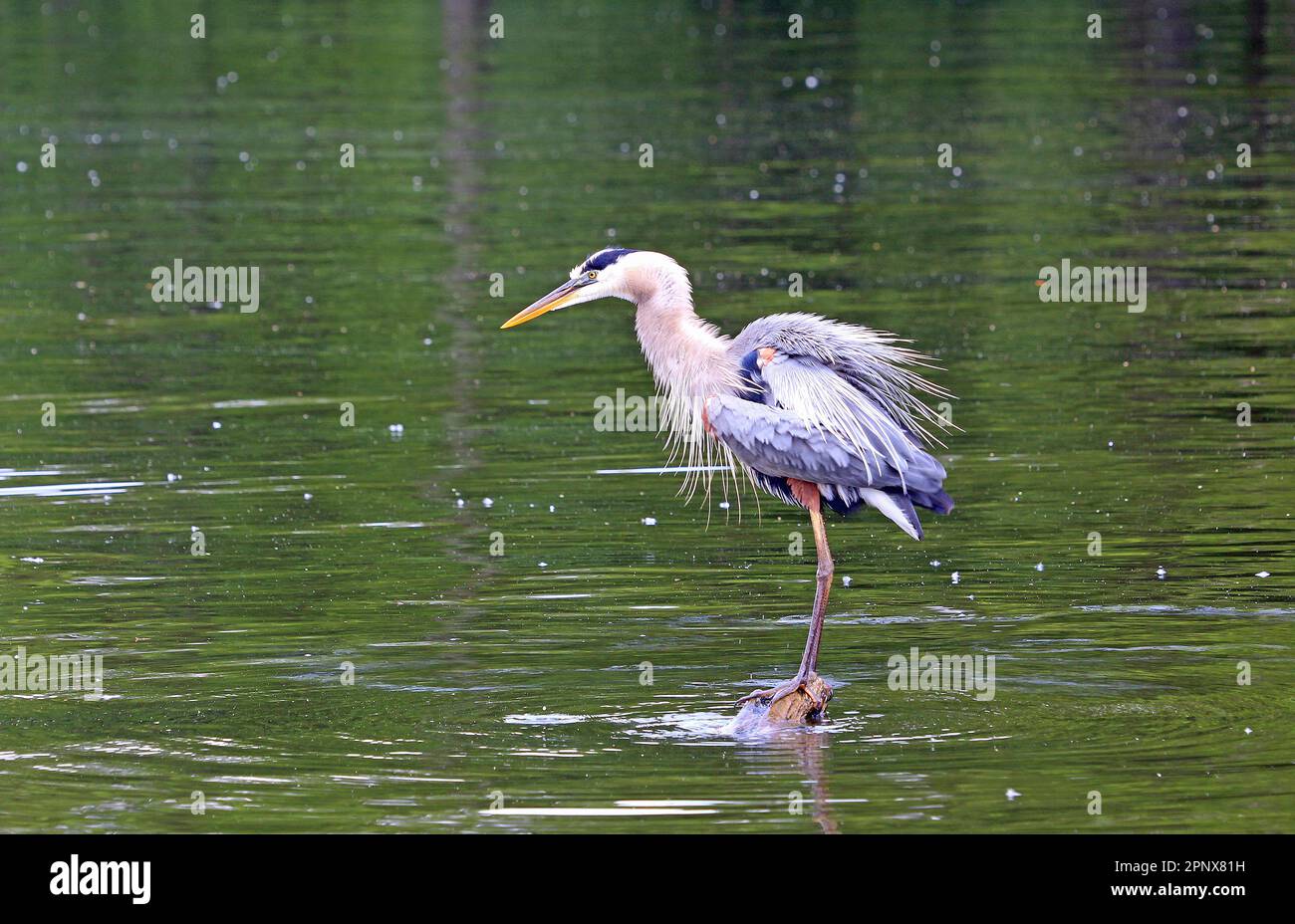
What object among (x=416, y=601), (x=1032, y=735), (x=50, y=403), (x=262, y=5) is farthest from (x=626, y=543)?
(x=262, y=5)

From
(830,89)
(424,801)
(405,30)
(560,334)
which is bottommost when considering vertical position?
(424,801)

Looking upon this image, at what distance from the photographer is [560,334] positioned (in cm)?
2006

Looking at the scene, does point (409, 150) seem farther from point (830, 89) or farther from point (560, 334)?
point (560, 334)

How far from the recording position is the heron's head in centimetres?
1044

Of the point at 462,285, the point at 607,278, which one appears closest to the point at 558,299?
the point at 607,278

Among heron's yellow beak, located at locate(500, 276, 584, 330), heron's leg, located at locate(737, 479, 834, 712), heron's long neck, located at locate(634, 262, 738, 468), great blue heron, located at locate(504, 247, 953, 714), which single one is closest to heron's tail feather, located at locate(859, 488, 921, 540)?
great blue heron, located at locate(504, 247, 953, 714)

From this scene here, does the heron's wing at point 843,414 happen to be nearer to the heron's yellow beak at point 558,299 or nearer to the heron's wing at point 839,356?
the heron's wing at point 839,356

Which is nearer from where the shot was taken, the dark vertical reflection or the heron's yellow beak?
the heron's yellow beak

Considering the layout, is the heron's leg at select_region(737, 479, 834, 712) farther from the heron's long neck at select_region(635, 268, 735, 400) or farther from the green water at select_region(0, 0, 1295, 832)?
the heron's long neck at select_region(635, 268, 735, 400)

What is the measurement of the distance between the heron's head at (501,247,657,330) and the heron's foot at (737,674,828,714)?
5.96ft

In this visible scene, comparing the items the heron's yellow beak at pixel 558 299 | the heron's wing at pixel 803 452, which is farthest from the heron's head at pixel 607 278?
the heron's wing at pixel 803 452

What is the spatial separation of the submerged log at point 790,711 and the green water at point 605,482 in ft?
0.51

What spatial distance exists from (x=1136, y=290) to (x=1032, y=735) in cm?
1157

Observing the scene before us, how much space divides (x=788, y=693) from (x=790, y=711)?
0.08 meters
